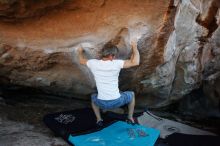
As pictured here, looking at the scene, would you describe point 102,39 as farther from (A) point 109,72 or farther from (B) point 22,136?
(B) point 22,136

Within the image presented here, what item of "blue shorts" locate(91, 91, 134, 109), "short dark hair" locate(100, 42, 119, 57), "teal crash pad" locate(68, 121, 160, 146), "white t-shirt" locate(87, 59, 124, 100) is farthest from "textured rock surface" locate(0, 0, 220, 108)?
"teal crash pad" locate(68, 121, 160, 146)

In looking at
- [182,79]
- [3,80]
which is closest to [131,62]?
[182,79]

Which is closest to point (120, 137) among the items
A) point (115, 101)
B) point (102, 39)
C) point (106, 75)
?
point (115, 101)

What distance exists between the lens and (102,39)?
565cm

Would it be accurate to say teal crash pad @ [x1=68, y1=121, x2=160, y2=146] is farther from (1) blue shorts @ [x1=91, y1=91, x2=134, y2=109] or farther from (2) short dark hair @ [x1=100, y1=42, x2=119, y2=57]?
(2) short dark hair @ [x1=100, y1=42, x2=119, y2=57]

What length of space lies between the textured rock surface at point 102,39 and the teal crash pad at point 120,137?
69 cm

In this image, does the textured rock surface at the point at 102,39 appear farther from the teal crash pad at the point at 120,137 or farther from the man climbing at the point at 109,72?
the teal crash pad at the point at 120,137

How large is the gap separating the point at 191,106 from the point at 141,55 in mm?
1746

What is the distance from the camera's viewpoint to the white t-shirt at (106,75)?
17.9ft

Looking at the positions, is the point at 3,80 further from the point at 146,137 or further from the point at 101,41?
the point at 146,137

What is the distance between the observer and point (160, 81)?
20.5 feet

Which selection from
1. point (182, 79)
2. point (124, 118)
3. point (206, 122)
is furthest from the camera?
point (206, 122)

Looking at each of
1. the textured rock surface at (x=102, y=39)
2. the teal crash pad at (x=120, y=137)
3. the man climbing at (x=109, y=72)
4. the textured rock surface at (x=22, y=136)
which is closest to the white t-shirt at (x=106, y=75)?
the man climbing at (x=109, y=72)

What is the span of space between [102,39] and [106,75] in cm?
45
